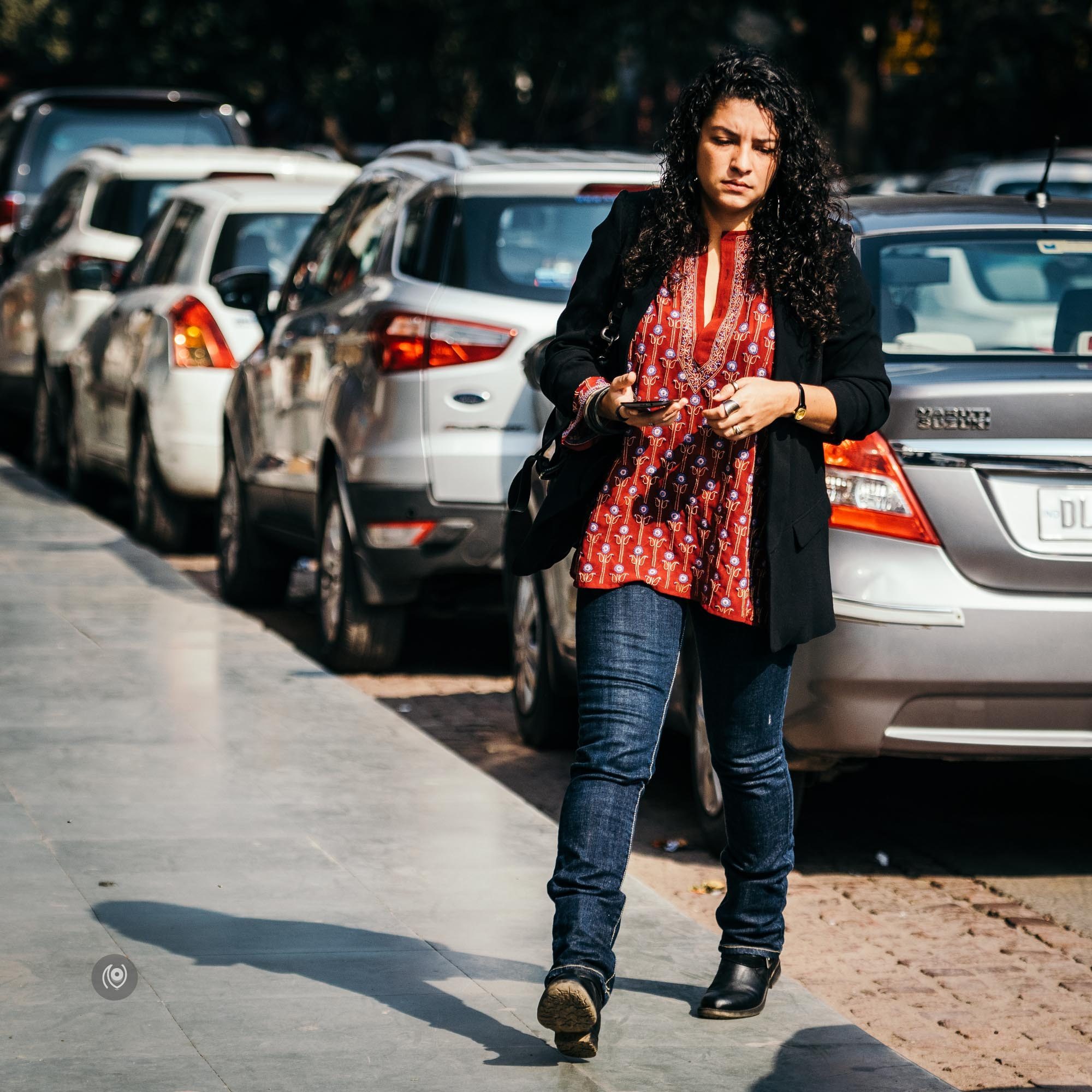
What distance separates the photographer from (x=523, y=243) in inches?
304

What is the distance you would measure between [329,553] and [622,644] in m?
4.20

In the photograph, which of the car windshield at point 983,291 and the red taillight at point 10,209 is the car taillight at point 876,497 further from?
the red taillight at point 10,209

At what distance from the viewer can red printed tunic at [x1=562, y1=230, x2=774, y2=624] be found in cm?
402

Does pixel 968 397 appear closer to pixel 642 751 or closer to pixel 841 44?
pixel 642 751

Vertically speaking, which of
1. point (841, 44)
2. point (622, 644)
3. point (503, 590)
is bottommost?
point (503, 590)

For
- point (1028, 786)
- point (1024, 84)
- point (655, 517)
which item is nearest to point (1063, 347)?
point (1028, 786)

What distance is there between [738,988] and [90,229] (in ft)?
33.0

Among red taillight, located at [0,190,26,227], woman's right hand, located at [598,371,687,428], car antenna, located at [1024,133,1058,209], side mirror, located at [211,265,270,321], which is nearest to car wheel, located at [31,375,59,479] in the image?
red taillight, located at [0,190,26,227]

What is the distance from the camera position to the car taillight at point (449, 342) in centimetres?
Answer: 752

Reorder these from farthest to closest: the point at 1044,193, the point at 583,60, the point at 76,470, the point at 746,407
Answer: the point at 583,60 < the point at 76,470 < the point at 1044,193 < the point at 746,407

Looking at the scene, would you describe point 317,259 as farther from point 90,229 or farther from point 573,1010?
point 573,1010

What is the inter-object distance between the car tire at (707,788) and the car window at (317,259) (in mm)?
3429

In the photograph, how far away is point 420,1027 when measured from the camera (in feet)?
13.6

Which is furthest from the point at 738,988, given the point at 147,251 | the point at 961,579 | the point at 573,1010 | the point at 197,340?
the point at 147,251
